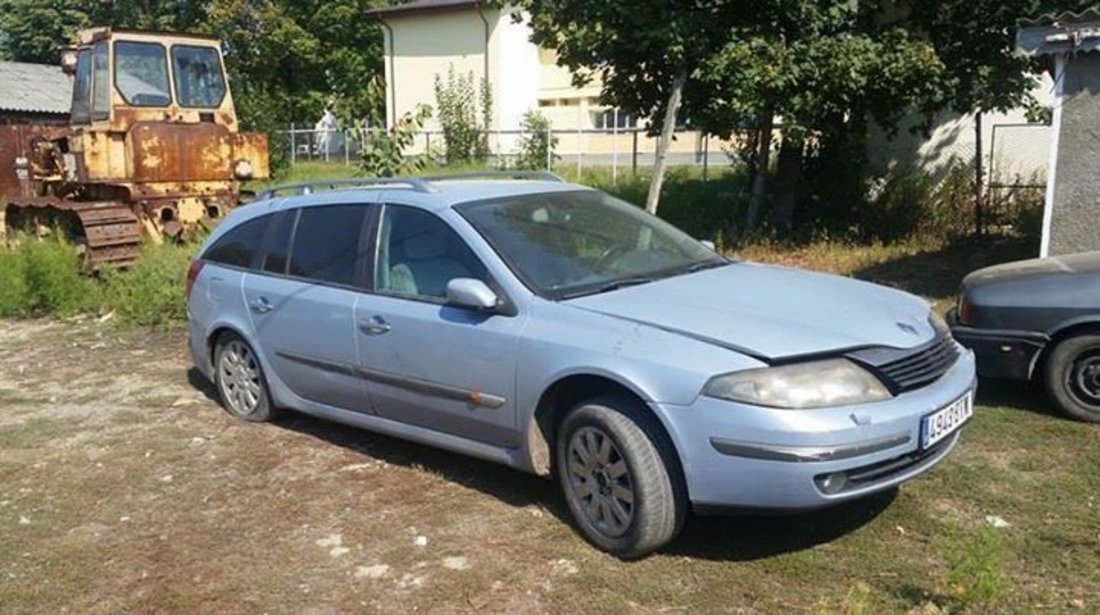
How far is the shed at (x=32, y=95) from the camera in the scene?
110 ft

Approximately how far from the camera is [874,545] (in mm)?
4191

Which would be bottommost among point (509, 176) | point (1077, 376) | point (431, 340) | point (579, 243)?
point (1077, 376)

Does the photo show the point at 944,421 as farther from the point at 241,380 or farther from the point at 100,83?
the point at 100,83

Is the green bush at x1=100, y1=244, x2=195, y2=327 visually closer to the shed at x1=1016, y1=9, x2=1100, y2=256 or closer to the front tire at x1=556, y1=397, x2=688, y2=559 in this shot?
the front tire at x1=556, y1=397, x2=688, y2=559

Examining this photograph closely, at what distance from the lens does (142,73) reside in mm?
12023

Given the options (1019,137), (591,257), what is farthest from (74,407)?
(1019,137)

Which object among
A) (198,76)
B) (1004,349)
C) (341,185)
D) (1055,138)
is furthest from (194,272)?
(1055,138)

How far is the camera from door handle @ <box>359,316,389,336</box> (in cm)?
514

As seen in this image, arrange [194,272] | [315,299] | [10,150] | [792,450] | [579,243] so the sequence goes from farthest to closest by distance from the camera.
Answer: [10,150], [194,272], [315,299], [579,243], [792,450]

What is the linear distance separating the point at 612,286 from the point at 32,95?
3689cm

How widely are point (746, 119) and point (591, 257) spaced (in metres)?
8.24

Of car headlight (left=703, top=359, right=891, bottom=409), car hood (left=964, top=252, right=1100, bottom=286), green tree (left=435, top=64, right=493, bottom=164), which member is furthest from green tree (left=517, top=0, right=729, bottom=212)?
green tree (left=435, top=64, right=493, bottom=164)

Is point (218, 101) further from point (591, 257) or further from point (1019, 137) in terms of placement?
point (1019, 137)

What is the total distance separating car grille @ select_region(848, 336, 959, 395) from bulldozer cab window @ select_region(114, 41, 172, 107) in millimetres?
10602
